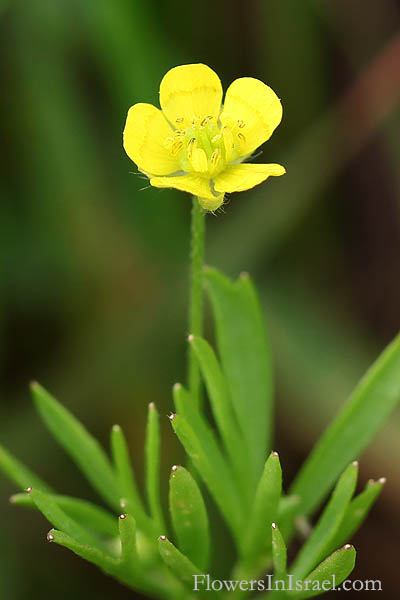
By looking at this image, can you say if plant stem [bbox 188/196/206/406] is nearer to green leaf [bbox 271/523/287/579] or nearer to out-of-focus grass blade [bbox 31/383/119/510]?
out-of-focus grass blade [bbox 31/383/119/510]

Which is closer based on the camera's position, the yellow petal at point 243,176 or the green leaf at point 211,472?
the yellow petal at point 243,176

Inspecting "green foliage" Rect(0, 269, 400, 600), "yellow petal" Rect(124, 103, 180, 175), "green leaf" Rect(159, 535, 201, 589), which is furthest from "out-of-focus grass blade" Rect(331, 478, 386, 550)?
"yellow petal" Rect(124, 103, 180, 175)

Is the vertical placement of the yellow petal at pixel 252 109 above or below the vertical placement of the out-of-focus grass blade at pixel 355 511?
above

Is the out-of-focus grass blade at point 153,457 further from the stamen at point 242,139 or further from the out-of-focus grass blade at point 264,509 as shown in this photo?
the stamen at point 242,139

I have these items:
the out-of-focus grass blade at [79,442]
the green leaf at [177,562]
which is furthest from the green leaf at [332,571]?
the out-of-focus grass blade at [79,442]

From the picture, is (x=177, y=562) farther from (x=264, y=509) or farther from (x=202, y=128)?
(x=202, y=128)

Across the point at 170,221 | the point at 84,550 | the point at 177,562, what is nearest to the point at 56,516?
the point at 84,550
